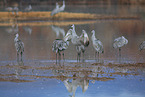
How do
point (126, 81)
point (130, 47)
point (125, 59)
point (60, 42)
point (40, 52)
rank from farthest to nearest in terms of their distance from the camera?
point (130, 47) → point (40, 52) → point (125, 59) → point (60, 42) → point (126, 81)

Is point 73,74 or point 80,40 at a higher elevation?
point 80,40

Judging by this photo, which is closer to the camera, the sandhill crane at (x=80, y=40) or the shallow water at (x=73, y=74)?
the shallow water at (x=73, y=74)

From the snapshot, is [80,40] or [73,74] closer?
[73,74]

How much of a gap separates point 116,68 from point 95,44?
2054 mm

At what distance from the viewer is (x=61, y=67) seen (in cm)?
1418

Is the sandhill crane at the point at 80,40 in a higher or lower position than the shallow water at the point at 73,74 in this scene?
higher

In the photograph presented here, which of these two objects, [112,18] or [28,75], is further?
[112,18]

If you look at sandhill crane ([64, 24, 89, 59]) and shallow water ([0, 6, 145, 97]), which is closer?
shallow water ([0, 6, 145, 97])

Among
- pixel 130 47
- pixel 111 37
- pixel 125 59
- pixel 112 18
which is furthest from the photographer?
pixel 112 18

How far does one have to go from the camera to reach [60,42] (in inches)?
594

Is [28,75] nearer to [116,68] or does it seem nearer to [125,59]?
[116,68]

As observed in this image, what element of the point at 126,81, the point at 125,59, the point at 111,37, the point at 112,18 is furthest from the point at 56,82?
the point at 112,18

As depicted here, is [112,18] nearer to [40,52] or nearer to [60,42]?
[40,52]

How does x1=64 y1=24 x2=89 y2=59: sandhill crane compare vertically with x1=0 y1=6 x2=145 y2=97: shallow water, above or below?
above
